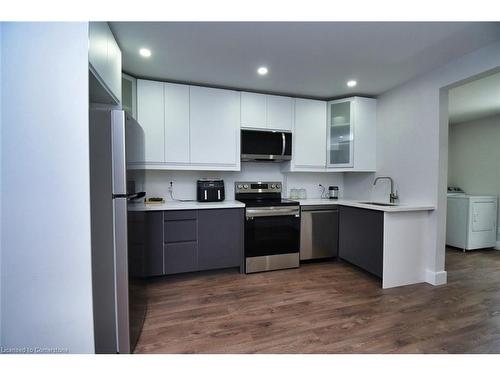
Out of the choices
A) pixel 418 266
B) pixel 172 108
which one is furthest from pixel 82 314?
pixel 418 266

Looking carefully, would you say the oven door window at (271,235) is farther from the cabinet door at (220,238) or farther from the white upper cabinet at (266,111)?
the white upper cabinet at (266,111)

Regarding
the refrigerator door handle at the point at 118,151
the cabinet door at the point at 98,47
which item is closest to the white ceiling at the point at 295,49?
the cabinet door at the point at 98,47

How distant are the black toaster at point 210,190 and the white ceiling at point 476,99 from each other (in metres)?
3.14

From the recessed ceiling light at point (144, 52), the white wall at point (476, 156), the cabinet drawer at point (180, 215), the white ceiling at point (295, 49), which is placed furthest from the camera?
the white wall at point (476, 156)

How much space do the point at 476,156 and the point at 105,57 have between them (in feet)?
18.1

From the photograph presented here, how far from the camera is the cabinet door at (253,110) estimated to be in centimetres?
277

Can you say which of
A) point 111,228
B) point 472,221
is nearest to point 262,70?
point 111,228

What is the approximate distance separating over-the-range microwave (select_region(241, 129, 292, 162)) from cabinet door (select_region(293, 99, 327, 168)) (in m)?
0.15

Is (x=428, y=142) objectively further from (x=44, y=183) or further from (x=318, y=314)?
(x=44, y=183)

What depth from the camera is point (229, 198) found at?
3.06m

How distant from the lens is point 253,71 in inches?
90.7

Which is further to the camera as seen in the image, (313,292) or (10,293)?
(313,292)
